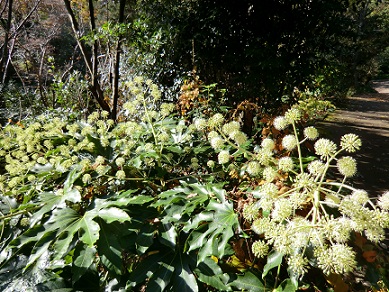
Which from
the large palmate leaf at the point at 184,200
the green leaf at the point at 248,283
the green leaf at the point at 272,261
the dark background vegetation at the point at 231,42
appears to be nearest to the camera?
the green leaf at the point at 272,261

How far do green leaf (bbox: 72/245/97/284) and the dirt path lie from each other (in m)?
2.17

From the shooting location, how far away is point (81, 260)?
1.20 meters

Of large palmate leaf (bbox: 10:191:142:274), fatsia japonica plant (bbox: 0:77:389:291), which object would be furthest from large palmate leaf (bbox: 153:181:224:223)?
large palmate leaf (bbox: 10:191:142:274)

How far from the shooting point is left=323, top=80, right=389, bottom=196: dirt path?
4734 millimetres

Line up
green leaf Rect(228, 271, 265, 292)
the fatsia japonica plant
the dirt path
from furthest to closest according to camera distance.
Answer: the dirt path < green leaf Rect(228, 271, 265, 292) < the fatsia japonica plant

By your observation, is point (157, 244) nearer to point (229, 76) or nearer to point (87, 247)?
point (87, 247)

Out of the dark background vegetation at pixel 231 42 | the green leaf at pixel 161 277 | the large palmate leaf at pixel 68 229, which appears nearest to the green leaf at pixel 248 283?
the green leaf at pixel 161 277

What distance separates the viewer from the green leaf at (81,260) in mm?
1171

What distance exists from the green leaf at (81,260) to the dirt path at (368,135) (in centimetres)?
217

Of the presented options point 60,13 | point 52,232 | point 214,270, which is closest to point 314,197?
point 214,270

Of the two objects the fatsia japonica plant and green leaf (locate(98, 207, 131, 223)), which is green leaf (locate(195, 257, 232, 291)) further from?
green leaf (locate(98, 207, 131, 223))

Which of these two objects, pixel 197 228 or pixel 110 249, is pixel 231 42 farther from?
pixel 110 249

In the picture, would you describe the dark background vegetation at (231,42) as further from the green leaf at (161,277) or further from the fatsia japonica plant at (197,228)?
the green leaf at (161,277)

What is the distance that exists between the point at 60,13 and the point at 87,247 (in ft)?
31.3
